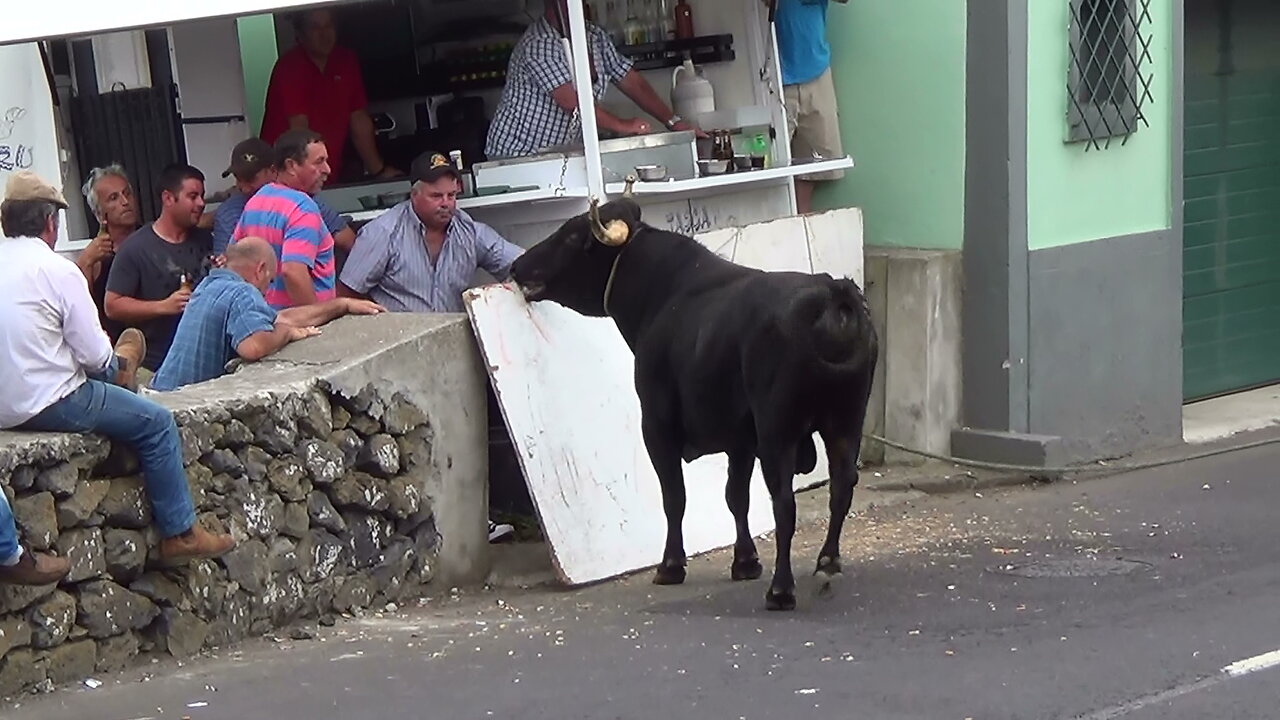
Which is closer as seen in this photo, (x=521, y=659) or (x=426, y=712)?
(x=426, y=712)

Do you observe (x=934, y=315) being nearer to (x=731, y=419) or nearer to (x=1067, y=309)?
(x=1067, y=309)

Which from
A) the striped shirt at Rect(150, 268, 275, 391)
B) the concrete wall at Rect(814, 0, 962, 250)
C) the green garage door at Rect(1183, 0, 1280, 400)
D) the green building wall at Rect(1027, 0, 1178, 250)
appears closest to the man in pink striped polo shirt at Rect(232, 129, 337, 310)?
the striped shirt at Rect(150, 268, 275, 391)

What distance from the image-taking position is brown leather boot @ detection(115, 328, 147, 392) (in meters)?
7.32

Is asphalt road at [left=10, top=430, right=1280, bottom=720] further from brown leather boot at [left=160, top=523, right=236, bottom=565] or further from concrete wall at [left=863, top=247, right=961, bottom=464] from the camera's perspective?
concrete wall at [left=863, top=247, right=961, bottom=464]

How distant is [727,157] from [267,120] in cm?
262

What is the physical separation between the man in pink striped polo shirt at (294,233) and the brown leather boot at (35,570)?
2.52 metres

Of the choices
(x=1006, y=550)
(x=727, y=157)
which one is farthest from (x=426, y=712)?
(x=727, y=157)

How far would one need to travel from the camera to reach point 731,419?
7852mm

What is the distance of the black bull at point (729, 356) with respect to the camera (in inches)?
291

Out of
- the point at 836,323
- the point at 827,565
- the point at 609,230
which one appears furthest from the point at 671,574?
the point at 836,323

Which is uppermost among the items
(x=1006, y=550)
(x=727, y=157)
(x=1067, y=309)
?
(x=727, y=157)

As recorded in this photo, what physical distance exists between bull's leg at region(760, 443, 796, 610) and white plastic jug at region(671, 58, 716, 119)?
12.6 feet

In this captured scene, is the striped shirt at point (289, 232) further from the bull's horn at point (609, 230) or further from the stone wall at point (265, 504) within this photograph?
the bull's horn at point (609, 230)

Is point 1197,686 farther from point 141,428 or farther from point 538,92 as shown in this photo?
point 538,92
